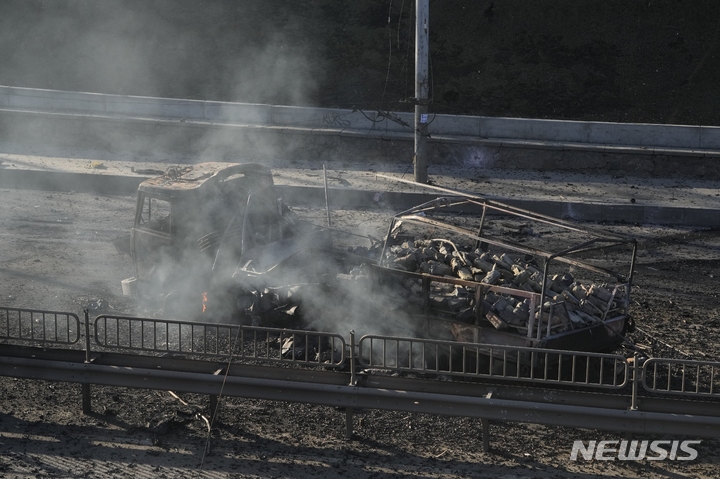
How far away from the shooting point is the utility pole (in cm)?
1545

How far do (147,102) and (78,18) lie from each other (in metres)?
8.93

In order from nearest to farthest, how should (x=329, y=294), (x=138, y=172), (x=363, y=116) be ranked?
(x=329, y=294)
(x=138, y=172)
(x=363, y=116)

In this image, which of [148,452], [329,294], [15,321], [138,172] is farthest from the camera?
[138,172]

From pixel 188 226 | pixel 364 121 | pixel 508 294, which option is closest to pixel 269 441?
pixel 508 294

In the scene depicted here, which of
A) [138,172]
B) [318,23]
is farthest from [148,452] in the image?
[318,23]

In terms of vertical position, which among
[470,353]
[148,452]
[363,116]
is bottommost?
[148,452]

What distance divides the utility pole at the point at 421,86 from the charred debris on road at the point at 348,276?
5754 millimetres

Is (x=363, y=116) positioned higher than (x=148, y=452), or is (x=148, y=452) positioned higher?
(x=363, y=116)

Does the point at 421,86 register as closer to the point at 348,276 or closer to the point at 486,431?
the point at 348,276

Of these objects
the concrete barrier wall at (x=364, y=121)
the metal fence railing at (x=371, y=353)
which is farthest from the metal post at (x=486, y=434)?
the concrete barrier wall at (x=364, y=121)

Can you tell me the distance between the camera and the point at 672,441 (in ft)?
23.1

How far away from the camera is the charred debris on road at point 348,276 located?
8125 millimetres

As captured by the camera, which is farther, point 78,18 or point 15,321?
point 78,18

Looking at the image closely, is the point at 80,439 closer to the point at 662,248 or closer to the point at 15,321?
the point at 15,321
